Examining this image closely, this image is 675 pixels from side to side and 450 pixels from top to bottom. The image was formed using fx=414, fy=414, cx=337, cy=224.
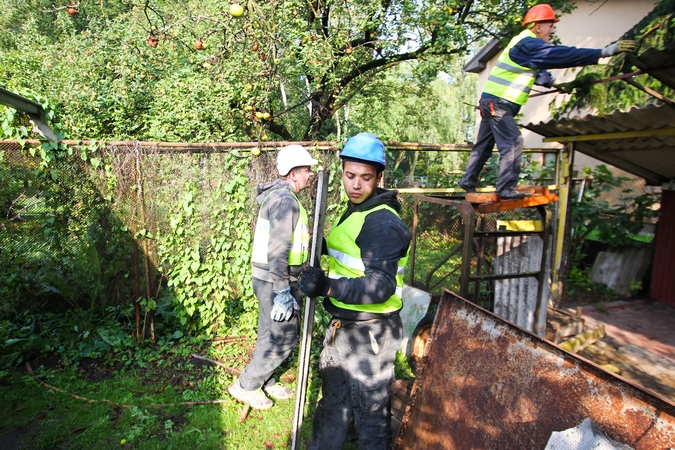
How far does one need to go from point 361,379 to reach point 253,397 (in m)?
1.44

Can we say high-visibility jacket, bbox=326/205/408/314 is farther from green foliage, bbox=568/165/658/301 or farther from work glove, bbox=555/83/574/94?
green foliage, bbox=568/165/658/301

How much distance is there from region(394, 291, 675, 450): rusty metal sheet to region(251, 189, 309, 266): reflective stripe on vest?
1324 millimetres

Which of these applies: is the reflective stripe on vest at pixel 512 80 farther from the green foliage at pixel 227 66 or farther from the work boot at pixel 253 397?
the work boot at pixel 253 397

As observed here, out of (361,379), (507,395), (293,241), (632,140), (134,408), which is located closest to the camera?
(507,395)

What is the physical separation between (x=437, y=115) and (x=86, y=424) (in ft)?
84.8

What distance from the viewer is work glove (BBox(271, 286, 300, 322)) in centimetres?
301

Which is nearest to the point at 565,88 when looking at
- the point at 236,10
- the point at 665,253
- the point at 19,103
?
the point at 665,253

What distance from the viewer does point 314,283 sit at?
213cm

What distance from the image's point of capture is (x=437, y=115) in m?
26.2

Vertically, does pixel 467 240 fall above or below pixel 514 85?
below

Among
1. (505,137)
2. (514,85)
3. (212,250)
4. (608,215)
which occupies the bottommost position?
(212,250)

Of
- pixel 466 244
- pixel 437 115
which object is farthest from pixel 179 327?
pixel 437 115

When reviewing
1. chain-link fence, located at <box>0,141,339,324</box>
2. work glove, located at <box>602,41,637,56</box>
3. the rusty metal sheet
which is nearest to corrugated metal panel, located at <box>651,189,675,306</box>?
work glove, located at <box>602,41,637,56</box>

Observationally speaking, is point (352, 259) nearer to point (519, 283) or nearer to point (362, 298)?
point (362, 298)
